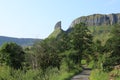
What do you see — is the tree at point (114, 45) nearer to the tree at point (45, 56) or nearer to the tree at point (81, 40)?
the tree at point (81, 40)

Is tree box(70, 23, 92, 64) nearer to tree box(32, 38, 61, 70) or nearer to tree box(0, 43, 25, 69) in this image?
tree box(32, 38, 61, 70)

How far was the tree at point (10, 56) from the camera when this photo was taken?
209 ft

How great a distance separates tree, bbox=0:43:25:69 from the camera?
209 feet

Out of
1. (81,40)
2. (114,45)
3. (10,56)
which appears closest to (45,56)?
(10,56)

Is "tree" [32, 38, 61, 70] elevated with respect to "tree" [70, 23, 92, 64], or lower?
lower

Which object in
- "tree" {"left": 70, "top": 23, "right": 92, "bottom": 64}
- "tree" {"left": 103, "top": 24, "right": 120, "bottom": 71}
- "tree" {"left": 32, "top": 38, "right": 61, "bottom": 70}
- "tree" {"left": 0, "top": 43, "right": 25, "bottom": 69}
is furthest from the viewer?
"tree" {"left": 70, "top": 23, "right": 92, "bottom": 64}

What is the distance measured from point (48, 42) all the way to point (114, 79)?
4735 centimetres

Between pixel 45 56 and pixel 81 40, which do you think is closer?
pixel 45 56

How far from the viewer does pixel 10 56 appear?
214 ft

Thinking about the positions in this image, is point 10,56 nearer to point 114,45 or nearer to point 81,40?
point 81,40

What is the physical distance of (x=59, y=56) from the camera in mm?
69625

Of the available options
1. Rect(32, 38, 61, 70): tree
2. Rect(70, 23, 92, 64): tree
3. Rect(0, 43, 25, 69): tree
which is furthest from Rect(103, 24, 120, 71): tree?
Rect(0, 43, 25, 69): tree

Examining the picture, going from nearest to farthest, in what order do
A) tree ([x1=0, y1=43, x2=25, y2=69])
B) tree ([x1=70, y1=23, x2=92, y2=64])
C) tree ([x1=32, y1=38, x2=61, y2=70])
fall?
tree ([x1=0, y1=43, x2=25, y2=69]) → tree ([x1=32, y1=38, x2=61, y2=70]) → tree ([x1=70, y1=23, x2=92, y2=64])

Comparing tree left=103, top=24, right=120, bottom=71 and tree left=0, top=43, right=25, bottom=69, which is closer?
tree left=103, top=24, right=120, bottom=71
